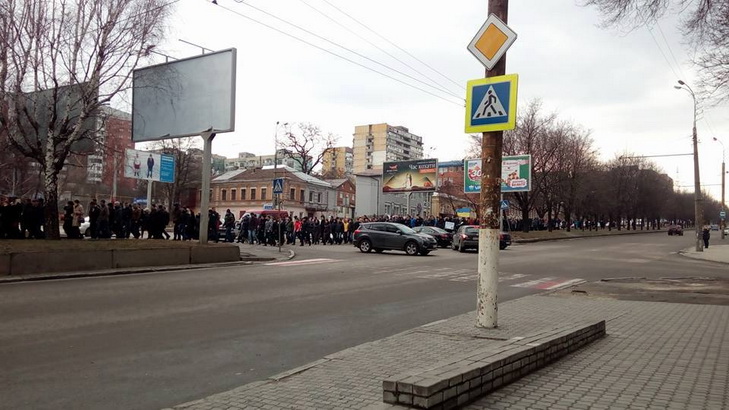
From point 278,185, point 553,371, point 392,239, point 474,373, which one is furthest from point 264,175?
point 474,373

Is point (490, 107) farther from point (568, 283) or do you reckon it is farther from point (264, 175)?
point (264, 175)

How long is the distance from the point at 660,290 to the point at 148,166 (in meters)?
29.9

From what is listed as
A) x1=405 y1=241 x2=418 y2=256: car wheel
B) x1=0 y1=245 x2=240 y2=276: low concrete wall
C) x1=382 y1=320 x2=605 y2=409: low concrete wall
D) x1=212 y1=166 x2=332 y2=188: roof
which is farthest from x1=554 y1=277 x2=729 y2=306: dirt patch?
x1=212 y1=166 x2=332 y2=188: roof

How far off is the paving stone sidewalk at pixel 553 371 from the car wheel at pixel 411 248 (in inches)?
638

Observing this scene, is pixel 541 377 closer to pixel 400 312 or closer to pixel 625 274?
pixel 400 312

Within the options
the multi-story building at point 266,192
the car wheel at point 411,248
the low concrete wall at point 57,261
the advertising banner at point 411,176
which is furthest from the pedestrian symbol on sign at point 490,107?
the multi-story building at point 266,192

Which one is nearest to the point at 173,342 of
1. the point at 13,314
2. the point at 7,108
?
the point at 13,314

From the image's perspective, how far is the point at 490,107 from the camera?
6.98 m

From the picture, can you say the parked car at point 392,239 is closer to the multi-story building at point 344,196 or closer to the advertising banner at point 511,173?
the advertising banner at point 511,173

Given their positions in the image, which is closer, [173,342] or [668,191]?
[173,342]

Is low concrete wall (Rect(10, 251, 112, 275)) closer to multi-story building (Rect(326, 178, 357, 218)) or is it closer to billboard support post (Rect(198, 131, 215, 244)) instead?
billboard support post (Rect(198, 131, 215, 244))

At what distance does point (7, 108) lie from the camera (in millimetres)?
17547

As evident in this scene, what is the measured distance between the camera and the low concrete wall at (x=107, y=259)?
521 inches

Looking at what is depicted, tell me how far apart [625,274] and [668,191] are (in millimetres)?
91794
